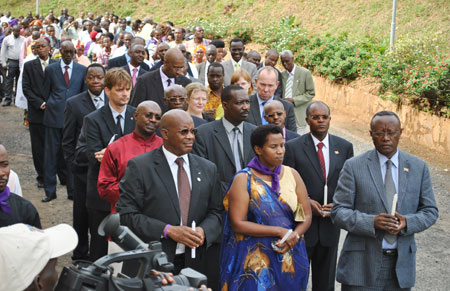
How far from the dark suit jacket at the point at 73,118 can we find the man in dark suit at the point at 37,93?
91.9 inches

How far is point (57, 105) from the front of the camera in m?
9.90

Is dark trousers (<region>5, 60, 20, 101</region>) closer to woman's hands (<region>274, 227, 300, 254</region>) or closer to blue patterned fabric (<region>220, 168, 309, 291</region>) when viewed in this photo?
blue patterned fabric (<region>220, 168, 309, 291</region>)

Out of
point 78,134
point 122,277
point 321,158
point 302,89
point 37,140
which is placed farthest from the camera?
point 302,89

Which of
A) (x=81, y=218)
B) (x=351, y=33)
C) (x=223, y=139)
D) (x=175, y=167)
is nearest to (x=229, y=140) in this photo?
(x=223, y=139)

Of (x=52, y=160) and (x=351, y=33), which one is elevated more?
(x=351, y=33)

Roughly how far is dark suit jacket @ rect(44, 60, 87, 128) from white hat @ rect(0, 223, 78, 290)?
691cm

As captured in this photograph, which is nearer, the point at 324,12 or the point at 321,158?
the point at 321,158

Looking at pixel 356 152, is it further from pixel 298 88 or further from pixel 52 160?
pixel 52 160

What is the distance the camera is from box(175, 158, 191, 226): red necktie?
530 centimetres

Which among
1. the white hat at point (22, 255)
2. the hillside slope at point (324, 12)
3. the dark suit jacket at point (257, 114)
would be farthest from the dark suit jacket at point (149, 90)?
the hillside slope at point (324, 12)

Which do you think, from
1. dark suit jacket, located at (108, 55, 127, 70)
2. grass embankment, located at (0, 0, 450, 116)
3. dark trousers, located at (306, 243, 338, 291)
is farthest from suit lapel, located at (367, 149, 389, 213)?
grass embankment, located at (0, 0, 450, 116)

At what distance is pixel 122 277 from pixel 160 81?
5.43 meters

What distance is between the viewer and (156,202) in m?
5.22

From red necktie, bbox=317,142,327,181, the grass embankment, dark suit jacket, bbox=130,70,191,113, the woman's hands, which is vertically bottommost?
the woman's hands
